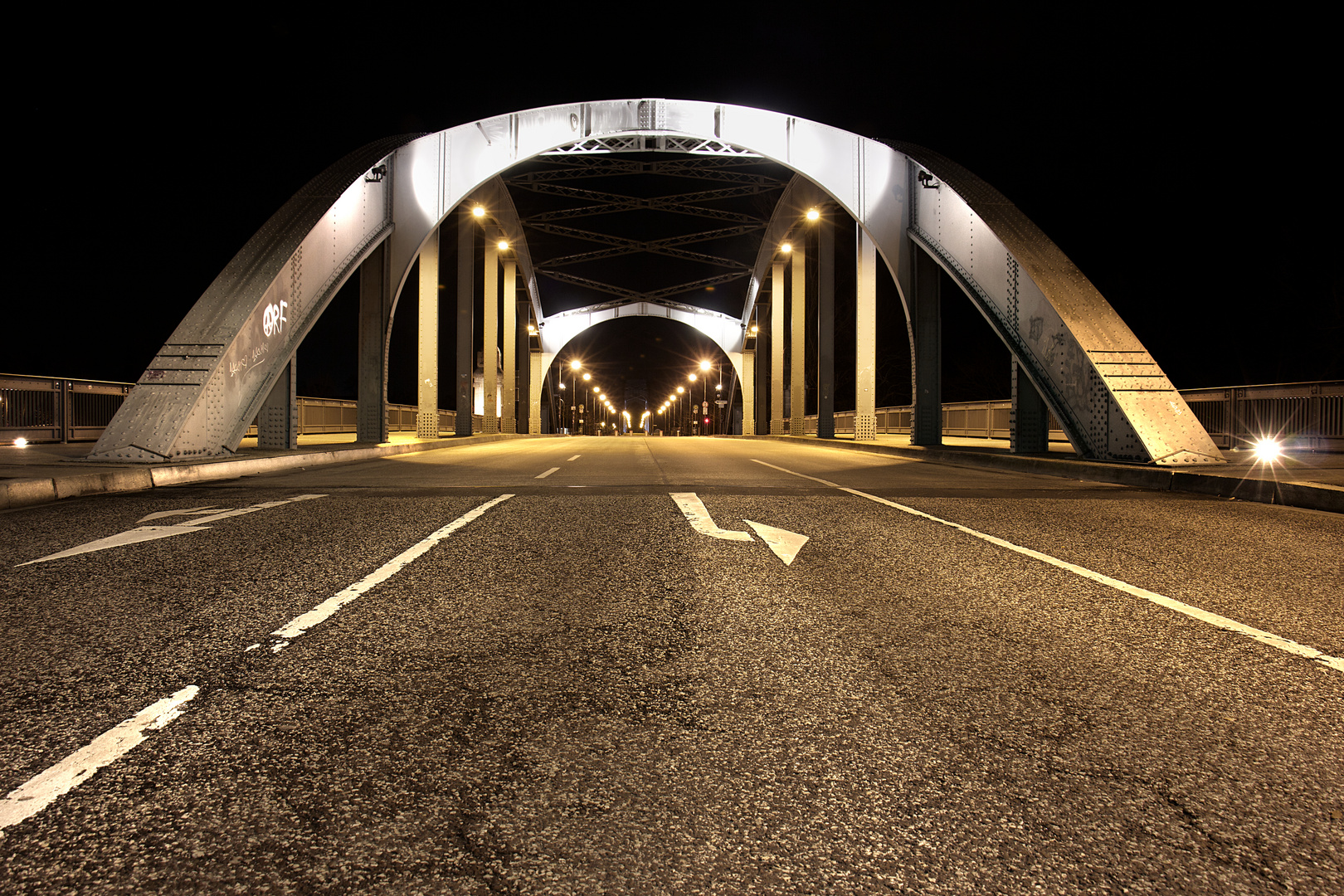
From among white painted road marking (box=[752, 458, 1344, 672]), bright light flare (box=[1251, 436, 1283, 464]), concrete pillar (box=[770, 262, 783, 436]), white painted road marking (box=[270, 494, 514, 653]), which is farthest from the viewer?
concrete pillar (box=[770, 262, 783, 436])

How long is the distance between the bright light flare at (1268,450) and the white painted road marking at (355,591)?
12.6 metres

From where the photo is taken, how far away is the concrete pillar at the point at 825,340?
27.5 metres

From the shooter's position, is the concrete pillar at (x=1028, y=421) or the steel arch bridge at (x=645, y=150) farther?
the concrete pillar at (x=1028, y=421)

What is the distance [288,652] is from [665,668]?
1450 millimetres

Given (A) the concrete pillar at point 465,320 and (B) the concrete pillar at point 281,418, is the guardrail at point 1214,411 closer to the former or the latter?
(B) the concrete pillar at point 281,418

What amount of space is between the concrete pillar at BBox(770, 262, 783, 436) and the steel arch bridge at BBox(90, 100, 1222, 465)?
15280 millimetres

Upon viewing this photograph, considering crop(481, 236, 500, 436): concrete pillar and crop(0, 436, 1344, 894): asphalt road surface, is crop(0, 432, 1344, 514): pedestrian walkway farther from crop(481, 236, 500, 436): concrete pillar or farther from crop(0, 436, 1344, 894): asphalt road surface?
crop(481, 236, 500, 436): concrete pillar

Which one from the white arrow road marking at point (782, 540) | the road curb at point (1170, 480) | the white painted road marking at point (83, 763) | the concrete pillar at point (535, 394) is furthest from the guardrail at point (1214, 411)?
the concrete pillar at point (535, 394)

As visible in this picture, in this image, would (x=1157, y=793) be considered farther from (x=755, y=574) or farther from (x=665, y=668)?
A: (x=755, y=574)

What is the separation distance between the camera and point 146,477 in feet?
30.3

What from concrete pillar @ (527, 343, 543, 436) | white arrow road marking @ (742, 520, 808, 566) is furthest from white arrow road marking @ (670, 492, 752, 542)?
concrete pillar @ (527, 343, 543, 436)

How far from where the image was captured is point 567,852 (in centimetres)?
169

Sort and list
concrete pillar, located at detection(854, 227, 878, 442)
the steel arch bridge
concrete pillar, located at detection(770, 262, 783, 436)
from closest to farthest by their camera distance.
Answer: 1. the steel arch bridge
2. concrete pillar, located at detection(854, 227, 878, 442)
3. concrete pillar, located at detection(770, 262, 783, 436)

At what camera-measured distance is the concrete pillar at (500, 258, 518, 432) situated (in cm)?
4072
